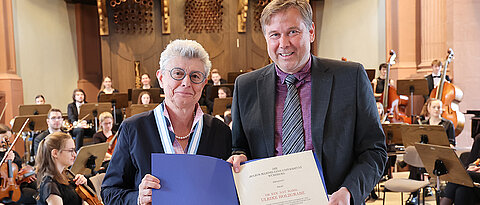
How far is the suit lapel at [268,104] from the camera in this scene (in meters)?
1.79

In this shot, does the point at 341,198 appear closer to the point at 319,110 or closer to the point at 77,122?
the point at 319,110

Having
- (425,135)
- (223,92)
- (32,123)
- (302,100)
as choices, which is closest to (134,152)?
(302,100)

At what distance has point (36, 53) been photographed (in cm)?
1125

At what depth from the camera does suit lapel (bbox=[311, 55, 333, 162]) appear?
1.73 metres

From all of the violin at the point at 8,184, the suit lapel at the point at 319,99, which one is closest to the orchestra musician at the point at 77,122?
the violin at the point at 8,184

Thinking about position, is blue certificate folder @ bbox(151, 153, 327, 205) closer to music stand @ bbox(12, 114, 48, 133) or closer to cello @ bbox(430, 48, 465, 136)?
cello @ bbox(430, 48, 465, 136)

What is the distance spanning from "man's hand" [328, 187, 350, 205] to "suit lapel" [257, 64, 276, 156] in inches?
12.2

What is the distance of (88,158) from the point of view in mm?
5375

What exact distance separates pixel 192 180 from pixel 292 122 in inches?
18.3

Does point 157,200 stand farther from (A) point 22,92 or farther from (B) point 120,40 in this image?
(B) point 120,40

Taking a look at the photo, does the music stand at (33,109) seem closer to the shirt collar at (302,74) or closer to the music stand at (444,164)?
the music stand at (444,164)

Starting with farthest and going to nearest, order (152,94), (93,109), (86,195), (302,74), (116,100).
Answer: (116,100) < (152,94) < (93,109) < (86,195) < (302,74)

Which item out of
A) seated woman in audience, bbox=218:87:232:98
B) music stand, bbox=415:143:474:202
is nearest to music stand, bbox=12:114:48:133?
seated woman in audience, bbox=218:87:232:98

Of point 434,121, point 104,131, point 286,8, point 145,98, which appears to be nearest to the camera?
point 286,8
